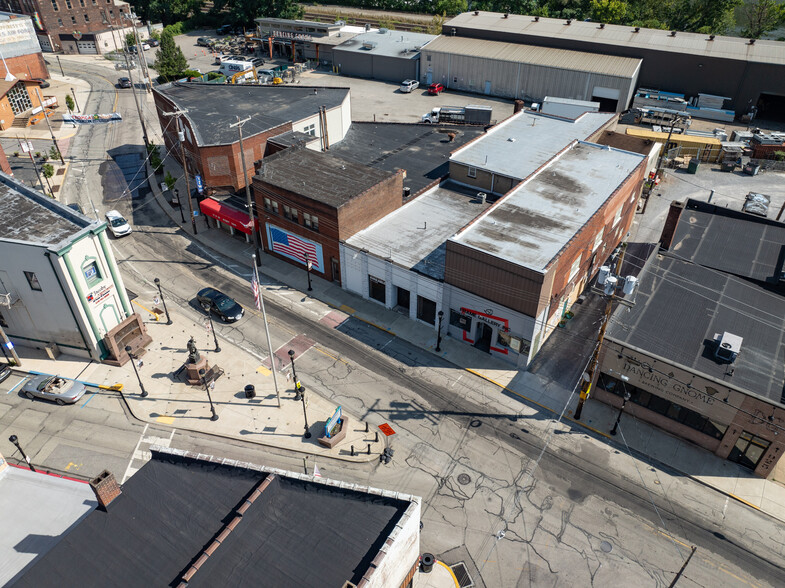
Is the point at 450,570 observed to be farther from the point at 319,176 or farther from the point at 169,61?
the point at 169,61

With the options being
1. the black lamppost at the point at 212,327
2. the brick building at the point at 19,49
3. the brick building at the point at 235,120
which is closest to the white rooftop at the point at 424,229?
the black lamppost at the point at 212,327


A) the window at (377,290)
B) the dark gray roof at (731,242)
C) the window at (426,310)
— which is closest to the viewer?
the dark gray roof at (731,242)

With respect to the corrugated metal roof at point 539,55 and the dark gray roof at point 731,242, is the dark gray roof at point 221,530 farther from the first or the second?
the corrugated metal roof at point 539,55

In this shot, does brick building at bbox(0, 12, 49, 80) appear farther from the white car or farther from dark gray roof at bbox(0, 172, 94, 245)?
dark gray roof at bbox(0, 172, 94, 245)

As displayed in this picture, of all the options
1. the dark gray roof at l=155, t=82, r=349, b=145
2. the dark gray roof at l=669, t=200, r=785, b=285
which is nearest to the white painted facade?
the dark gray roof at l=155, t=82, r=349, b=145

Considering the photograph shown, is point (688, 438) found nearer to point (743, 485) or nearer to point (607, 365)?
point (743, 485)
